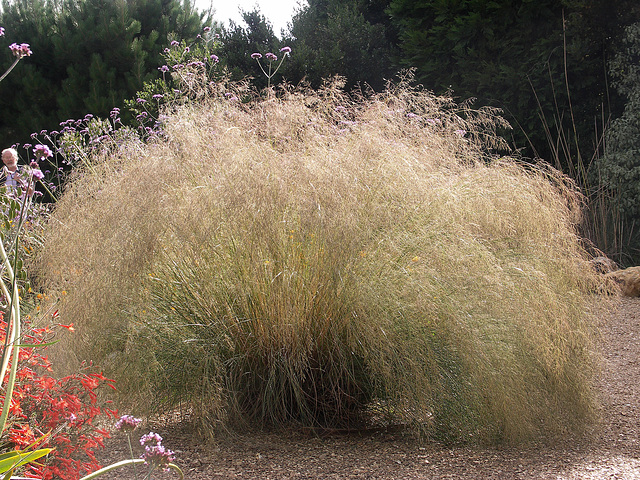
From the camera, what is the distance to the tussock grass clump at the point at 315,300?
240 centimetres

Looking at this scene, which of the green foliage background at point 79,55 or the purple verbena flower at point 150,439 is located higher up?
the green foliage background at point 79,55

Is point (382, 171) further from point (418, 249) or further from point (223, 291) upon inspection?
point (223, 291)

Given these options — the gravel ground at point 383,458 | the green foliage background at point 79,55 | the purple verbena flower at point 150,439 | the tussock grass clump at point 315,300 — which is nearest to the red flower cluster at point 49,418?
the purple verbena flower at point 150,439

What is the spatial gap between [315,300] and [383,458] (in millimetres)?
694

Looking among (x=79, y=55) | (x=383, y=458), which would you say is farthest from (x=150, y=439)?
(x=79, y=55)

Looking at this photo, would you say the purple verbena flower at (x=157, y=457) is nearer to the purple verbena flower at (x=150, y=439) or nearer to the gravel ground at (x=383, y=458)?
the purple verbena flower at (x=150, y=439)

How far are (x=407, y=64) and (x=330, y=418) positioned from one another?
7.80 meters

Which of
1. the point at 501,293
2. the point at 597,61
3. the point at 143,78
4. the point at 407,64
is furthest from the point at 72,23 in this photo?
the point at 501,293

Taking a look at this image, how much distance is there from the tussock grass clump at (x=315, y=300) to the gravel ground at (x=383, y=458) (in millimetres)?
101

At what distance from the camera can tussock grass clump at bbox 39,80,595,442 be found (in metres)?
2.40

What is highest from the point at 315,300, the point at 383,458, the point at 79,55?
the point at 79,55

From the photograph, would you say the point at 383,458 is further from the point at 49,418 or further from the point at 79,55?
the point at 79,55

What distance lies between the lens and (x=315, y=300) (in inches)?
101

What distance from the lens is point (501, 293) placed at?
8.20 ft
